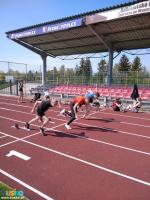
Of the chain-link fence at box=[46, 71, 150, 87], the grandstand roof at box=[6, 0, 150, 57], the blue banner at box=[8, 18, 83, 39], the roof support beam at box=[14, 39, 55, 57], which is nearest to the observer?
the grandstand roof at box=[6, 0, 150, 57]

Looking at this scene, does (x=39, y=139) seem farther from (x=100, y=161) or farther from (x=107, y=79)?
(x=107, y=79)

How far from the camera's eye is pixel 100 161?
682cm

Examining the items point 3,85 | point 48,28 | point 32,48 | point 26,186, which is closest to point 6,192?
point 26,186

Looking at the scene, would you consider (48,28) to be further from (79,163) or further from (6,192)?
A: (6,192)

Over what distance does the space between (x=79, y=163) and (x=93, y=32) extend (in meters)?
19.0

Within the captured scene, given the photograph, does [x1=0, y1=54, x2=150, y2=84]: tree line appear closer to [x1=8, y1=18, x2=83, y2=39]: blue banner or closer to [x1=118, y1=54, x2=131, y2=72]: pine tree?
[x1=8, y1=18, x2=83, y2=39]: blue banner

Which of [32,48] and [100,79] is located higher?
[32,48]

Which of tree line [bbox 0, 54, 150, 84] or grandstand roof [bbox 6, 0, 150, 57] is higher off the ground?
grandstand roof [bbox 6, 0, 150, 57]

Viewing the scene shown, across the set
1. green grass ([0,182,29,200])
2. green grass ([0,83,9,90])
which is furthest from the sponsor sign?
green grass ([0,182,29,200])

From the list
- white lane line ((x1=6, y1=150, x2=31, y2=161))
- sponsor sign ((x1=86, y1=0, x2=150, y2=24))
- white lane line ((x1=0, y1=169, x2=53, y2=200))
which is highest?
sponsor sign ((x1=86, y1=0, x2=150, y2=24))

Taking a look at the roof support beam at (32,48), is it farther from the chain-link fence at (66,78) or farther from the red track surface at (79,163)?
the red track surface at (79,163)

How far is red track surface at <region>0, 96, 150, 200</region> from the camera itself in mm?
5164

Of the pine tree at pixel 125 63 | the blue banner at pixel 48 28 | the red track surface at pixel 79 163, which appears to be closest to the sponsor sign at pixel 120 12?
the blue banner at pixel 48 28

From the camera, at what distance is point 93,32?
2342cm
